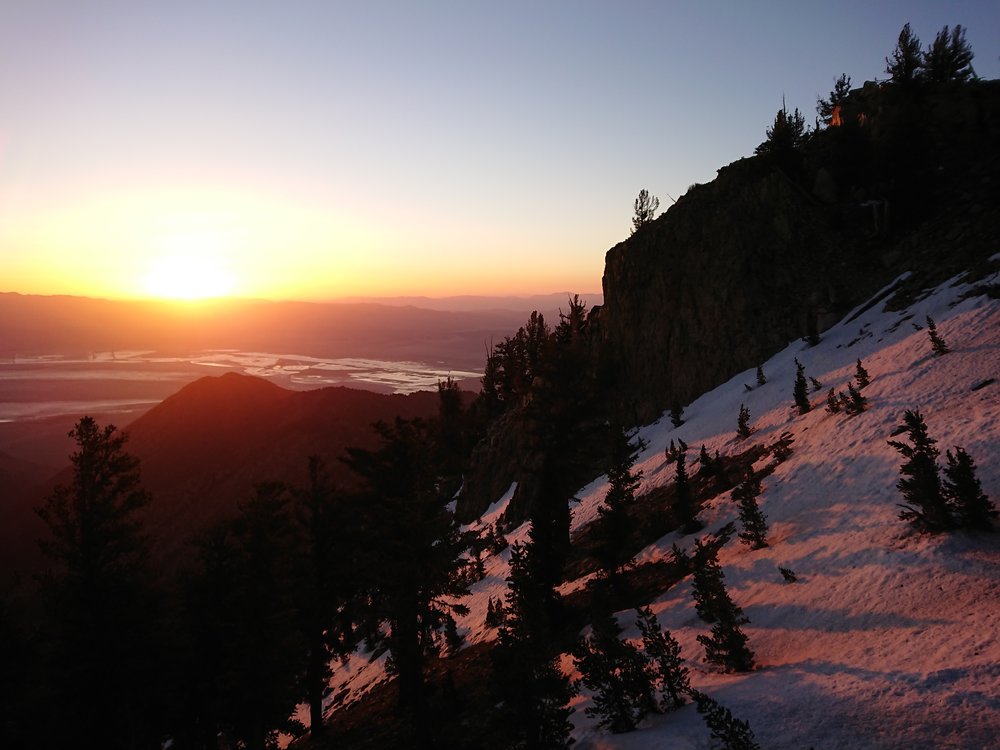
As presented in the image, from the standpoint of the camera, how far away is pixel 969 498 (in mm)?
9547

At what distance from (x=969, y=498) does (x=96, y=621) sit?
2184cm

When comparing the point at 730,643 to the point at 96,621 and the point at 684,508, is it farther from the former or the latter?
the point at 96,621

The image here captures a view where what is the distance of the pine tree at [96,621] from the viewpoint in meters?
15.5

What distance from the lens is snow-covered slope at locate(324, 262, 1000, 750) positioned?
6.91m

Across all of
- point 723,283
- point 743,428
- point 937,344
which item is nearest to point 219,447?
point 723,283

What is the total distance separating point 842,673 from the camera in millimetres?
8047

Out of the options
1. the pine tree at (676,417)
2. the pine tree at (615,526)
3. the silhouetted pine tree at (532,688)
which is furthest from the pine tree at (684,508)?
the pine tree at (676,417)

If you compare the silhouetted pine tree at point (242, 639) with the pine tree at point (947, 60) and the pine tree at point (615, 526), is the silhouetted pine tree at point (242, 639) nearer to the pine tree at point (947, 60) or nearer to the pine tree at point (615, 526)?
the pine tree at point (615, 526)

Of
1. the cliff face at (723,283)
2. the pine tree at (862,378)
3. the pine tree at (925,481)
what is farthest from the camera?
the cliff face at (723,283)

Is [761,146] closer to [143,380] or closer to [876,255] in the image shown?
[876,255]

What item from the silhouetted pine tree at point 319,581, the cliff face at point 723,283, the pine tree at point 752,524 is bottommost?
the silhouetted pine tree at point 319,581

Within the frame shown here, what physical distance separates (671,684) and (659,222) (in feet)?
121

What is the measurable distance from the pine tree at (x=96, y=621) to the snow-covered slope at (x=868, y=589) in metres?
13.6

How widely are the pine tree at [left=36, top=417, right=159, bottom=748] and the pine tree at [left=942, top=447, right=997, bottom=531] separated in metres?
20.7
